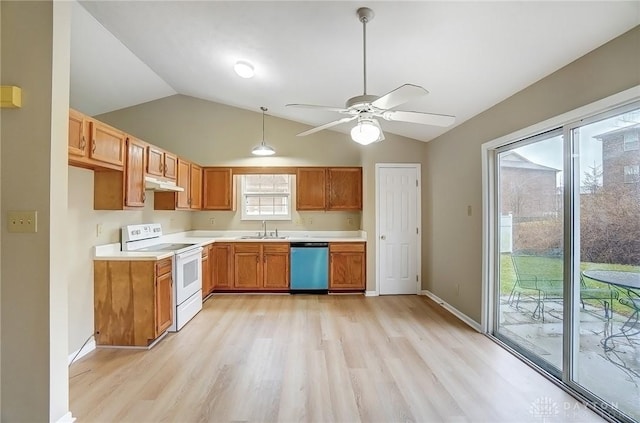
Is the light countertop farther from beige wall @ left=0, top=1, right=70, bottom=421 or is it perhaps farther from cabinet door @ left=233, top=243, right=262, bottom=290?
beige wall @ left=0, top=1, right=70, bottom=421

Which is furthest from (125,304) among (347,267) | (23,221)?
(347,267)

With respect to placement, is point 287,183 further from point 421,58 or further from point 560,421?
point 560,421

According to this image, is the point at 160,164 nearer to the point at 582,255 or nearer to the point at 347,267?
the point at 347,267

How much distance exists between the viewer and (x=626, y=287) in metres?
1.90

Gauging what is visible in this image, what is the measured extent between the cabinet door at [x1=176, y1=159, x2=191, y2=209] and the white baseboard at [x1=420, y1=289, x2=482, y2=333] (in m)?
3.93

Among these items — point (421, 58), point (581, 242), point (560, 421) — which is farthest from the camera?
point (421, 58)

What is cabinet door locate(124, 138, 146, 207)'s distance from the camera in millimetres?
2975

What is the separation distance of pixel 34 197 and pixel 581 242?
143 inches

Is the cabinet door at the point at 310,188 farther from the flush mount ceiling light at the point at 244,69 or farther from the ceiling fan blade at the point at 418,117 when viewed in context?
the ceiling fan blade at the point at 418,117

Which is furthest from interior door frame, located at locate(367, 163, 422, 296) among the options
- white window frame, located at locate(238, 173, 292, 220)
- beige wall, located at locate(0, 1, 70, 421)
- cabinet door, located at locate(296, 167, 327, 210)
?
beige wall, located at locate(0, 1, 70, 421)

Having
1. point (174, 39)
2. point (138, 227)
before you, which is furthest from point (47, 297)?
point (174, 39)

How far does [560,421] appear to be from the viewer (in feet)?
6.19

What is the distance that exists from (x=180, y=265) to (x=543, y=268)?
3.68 metres

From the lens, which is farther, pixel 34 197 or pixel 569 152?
pixel 569 152
